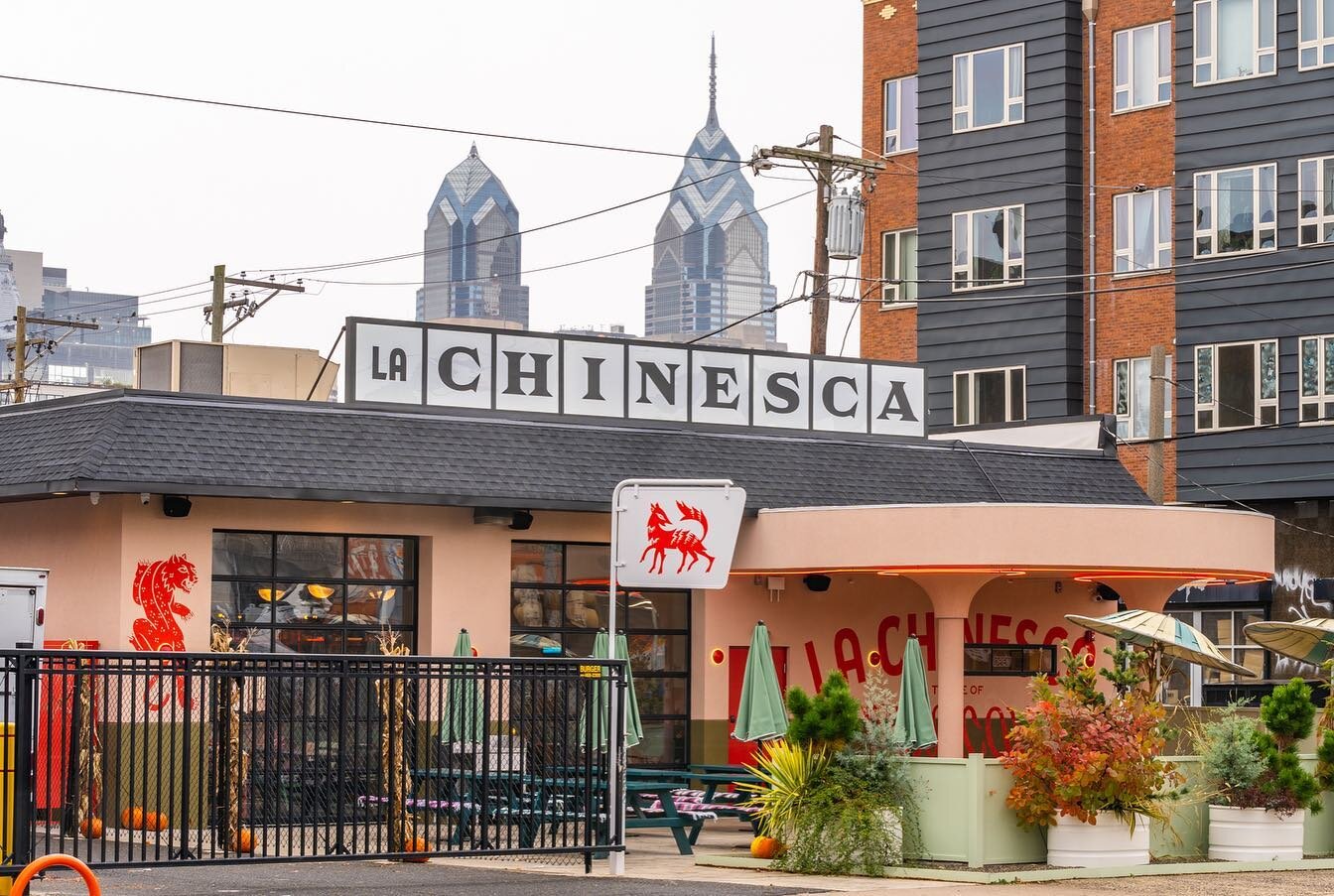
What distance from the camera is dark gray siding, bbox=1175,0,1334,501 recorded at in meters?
35.7

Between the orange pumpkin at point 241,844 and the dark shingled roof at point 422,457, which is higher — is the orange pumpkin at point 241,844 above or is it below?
below

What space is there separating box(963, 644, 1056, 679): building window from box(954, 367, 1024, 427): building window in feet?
48.0

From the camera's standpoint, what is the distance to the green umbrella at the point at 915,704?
67.7 ft

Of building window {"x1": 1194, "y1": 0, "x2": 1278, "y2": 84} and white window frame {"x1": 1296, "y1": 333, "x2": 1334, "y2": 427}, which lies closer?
white window frame {"x1": 1296, "y1": 333, "x2": 1334, "y2": 427}

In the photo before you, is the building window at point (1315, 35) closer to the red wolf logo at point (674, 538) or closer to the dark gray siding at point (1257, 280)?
the dark gray siding at point (1257, 280)

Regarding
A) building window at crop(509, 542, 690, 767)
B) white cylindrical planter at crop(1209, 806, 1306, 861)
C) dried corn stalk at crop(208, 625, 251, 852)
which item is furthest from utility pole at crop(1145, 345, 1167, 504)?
dried corn stalk at crop(208, 625, 251, 852)

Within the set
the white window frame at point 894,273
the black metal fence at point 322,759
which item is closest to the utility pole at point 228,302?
the white window frame at point 894,273

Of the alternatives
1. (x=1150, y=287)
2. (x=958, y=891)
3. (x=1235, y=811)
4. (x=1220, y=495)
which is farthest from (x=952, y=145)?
(x=958, y=891)

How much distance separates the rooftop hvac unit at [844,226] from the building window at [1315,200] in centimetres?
871

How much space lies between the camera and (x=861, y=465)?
A: 24891 mm

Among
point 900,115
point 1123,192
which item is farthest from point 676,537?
point 900,115

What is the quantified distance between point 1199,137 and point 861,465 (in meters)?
16.1

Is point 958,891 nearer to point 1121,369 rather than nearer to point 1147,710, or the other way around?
point 1147,710

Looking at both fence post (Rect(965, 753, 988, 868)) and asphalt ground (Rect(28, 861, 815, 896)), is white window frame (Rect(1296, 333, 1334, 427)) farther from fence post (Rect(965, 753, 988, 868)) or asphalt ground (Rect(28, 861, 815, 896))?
asphalt ground (Rect(28, 861, 815, 896))
